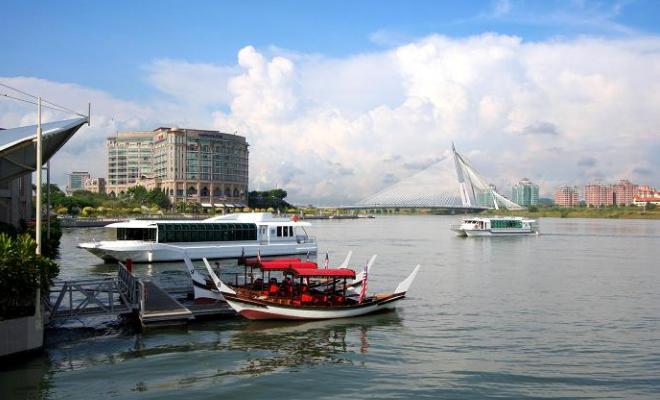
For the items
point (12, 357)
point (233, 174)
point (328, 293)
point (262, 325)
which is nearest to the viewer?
point (12, 357)

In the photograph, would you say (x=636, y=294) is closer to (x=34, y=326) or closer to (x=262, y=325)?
(x=262, y=325)

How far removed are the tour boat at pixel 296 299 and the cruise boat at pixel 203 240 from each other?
42.6 feet

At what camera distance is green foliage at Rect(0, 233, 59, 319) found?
14.8m

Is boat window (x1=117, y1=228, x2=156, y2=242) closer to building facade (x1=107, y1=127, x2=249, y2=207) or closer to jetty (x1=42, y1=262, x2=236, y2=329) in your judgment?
jetty (x1=42, y1=262, x2=236, y2=329)

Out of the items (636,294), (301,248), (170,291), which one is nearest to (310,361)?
(170,291)

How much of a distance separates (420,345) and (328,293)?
5.29m

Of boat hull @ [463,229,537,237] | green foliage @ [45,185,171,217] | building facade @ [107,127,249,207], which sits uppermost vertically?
building facade @ [107,127,249,207]

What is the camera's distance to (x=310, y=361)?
57.6ft

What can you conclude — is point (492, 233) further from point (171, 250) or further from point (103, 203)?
point (103, 203)

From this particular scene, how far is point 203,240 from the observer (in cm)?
4175

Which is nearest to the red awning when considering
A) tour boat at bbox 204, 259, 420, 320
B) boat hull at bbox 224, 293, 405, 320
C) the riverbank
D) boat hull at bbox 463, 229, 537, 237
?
tour boat at bbox 204, 259, 420, 320

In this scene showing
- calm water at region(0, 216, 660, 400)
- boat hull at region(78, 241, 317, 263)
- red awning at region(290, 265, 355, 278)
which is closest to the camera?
calm water at region(0, 216, 660, 400)

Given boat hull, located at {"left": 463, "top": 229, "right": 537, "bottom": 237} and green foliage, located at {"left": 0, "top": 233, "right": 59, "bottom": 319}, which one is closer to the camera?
green foliage, located at {"left": 0, "top": 233, "right": 59, "bottom": 319}

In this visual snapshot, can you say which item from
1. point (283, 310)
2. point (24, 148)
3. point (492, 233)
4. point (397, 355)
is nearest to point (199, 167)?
point (492, 233)
